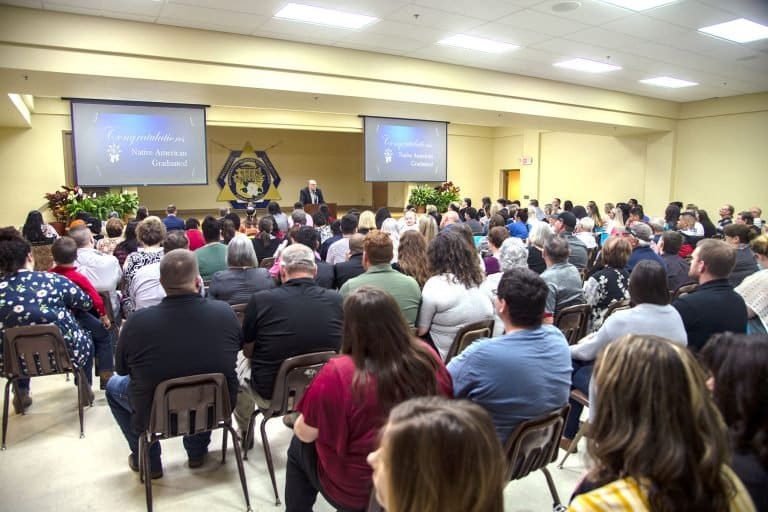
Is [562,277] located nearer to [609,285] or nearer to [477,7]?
[609,285]

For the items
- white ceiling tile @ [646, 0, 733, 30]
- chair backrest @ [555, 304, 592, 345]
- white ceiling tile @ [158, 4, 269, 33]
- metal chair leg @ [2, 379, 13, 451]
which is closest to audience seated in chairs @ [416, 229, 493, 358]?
chair backrest @ [555, 304, 592, 345]

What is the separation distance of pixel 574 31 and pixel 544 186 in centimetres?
866

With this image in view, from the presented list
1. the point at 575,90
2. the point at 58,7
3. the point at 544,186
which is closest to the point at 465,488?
the point at 58,7

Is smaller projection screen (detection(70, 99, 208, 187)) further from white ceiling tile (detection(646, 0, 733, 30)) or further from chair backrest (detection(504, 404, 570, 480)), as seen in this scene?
chair backrest (detection(504, 404, 570, 480))

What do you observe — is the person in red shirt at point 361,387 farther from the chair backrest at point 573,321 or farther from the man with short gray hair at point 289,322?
the chair backrest at point 573,321

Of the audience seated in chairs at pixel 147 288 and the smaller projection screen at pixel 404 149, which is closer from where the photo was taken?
the audience seated in chairs at pixel 147 288

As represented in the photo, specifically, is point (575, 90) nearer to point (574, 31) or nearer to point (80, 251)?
point (574, 31)

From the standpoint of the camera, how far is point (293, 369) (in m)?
2.40

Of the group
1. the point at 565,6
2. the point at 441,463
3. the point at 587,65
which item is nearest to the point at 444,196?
the point at 587,65

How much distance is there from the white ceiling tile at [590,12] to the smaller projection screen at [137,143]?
5023 millimetres

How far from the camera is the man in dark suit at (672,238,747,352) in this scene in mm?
2717

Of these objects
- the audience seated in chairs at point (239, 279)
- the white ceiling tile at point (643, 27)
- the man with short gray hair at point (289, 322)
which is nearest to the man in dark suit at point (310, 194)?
the white ceiling tile at point (643, 27)

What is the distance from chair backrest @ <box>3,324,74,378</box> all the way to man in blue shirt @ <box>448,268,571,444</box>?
7.87 ft

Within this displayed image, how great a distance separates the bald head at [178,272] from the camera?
2.30 m
